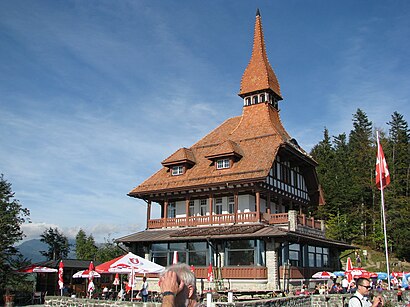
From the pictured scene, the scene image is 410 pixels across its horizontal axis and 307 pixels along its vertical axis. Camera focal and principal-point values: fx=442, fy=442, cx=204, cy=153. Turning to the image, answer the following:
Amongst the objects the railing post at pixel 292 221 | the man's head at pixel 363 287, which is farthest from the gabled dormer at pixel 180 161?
the man's head at pixel 363 287

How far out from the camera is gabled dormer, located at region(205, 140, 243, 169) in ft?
98.1

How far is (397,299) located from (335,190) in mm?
→ 35163

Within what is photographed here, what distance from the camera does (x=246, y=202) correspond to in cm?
2936

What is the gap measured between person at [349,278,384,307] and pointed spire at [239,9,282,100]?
29.0 meters

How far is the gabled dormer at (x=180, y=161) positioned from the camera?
3228cm

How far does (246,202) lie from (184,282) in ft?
86.5

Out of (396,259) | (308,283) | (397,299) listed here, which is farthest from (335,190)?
(397,299)

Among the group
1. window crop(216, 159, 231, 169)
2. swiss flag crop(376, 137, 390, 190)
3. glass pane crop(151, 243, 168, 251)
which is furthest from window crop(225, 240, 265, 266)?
swiss flag crop(376, 137, 390, 190)

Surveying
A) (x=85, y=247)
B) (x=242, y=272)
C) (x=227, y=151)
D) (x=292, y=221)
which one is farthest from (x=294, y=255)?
(x=85, y=247)

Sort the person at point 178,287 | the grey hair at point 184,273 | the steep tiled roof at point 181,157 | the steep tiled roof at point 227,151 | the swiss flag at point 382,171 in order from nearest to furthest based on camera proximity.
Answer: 1. the person at point 178,287
2. the grey hair at point 184,273
3. the swiss flag at point 382,171
4. the steep tiled roof at point 227,151
5. the steep tiled roof at point 181,157

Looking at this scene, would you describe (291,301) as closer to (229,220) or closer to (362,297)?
(362,297)

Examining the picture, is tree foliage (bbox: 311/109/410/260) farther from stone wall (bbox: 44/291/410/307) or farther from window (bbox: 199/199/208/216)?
stone wall (bbox: 44/291/410/307)

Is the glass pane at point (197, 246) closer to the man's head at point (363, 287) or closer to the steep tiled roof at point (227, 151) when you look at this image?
the steep tiled roof at point (227, 151)

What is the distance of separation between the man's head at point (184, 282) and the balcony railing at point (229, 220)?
2437 cm
